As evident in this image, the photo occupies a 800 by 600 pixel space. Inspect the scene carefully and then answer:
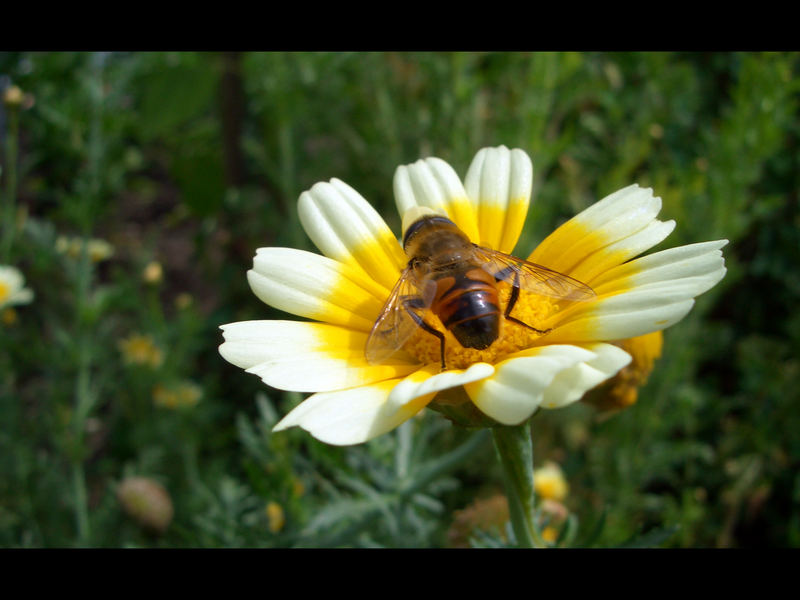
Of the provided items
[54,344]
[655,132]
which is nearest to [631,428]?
[655,132]

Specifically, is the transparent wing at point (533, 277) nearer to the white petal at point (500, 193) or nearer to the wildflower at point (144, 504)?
the white petal at point (500, 193)

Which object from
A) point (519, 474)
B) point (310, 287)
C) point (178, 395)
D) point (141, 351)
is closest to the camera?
point (519, 474)

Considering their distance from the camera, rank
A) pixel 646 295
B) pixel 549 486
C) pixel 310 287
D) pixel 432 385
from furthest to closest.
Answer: pixel 549 486 < pixel 310 287 < pixel 646 295 < pixel 432 385

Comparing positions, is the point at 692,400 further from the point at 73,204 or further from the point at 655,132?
the point at 73,204

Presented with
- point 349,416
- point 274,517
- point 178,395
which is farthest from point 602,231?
point 178,395

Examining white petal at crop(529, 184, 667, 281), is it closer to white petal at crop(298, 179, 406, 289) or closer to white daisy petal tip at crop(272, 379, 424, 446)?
white petal at crop(298, 179, 406, 289)

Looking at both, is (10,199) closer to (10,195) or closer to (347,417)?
(10,195)

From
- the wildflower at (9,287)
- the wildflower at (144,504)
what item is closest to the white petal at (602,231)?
the wildflower at (144,504)
